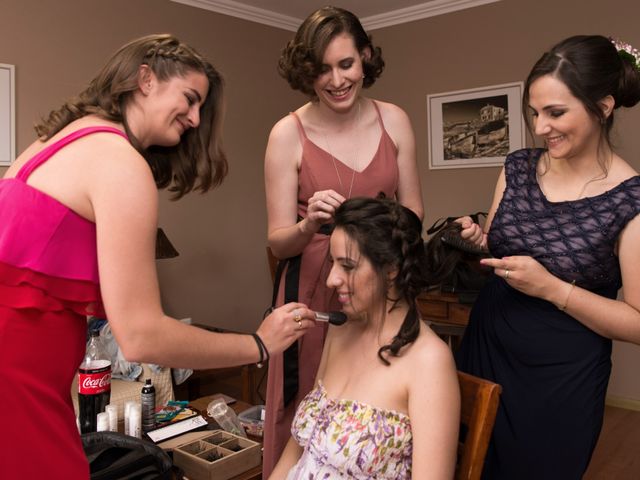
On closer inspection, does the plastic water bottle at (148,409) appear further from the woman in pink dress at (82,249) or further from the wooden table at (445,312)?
the wooden table at (445,312)

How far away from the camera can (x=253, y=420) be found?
2.29 meters

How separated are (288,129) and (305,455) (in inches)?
33.7

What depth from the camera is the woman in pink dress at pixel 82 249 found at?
3.03 ft

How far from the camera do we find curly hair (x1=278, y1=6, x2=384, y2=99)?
1.49 meters

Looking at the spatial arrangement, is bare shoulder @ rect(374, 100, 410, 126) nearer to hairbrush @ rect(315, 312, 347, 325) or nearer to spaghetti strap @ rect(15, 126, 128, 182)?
hairbrush @ rect(315, 312, 347, 325)

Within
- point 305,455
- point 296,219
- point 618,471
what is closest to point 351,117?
point 296,219

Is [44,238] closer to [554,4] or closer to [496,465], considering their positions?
[496,465]

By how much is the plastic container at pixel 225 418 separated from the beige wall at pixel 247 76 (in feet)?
6.14

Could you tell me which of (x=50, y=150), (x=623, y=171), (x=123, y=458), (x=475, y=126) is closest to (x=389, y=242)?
(x=623, y=171)

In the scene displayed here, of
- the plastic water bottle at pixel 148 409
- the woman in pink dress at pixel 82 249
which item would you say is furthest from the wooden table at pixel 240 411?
the woman in pink dress at pixel 82 249

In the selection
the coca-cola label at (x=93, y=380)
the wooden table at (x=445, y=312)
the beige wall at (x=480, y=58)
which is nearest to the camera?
the coca-cola label at (x=93, y=380)

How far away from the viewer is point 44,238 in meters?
0.93

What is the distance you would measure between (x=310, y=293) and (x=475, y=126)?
10.0 feet

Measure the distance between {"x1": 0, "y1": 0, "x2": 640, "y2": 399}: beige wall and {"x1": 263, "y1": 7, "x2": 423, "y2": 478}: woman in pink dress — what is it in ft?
7.87
